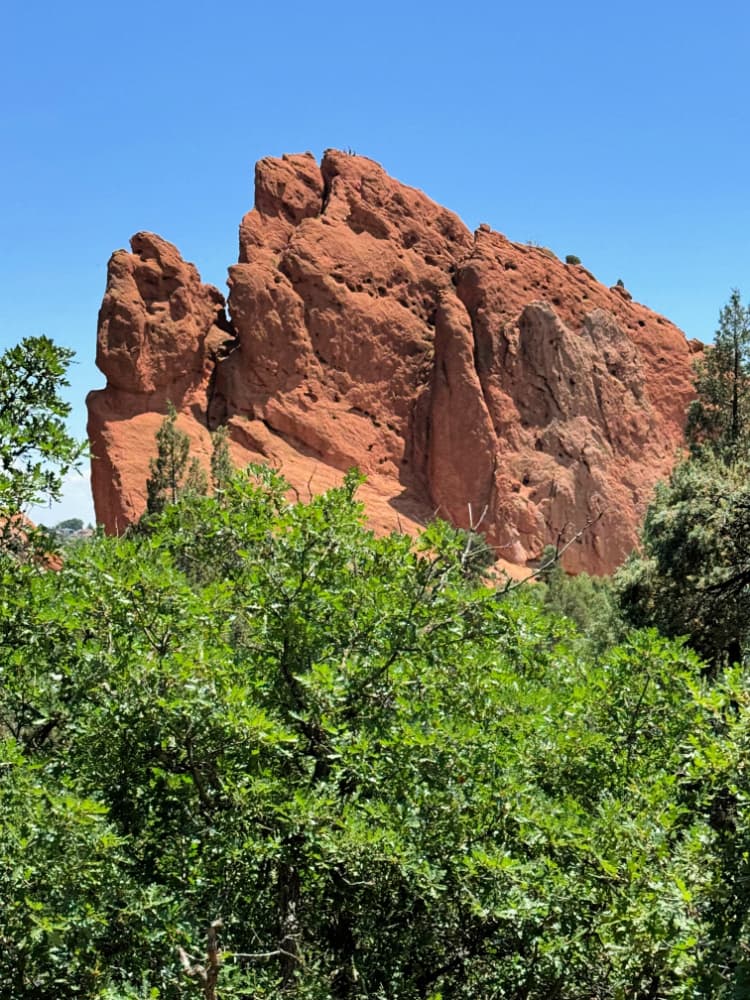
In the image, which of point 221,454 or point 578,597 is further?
point 578,597

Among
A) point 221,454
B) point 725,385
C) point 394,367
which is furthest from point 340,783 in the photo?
point 394,367

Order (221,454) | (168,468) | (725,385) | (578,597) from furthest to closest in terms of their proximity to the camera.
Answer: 1. (578,597)
2. (221,454)
3. (168,468)
4. (725,385)

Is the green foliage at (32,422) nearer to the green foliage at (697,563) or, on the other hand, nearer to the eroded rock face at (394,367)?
the green foliage at (697,563)

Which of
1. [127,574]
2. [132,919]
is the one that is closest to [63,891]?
[132,919]

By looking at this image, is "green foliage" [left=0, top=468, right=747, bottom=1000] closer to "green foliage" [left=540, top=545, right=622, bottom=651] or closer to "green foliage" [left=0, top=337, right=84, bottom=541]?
"green foliage" [left=0, top=337, right=84, bottom=541]

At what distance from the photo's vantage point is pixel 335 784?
5383mm

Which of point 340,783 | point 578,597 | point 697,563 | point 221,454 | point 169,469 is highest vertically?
point 221,454

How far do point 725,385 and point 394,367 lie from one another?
23635 millimetres

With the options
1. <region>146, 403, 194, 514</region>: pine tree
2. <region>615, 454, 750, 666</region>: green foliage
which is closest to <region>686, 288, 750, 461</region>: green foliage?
<region>615, 454, 750, 666</region>: green foliage

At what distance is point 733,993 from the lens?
3666 millimetres

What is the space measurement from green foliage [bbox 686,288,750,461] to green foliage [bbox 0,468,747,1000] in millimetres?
20456

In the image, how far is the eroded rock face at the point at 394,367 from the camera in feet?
135

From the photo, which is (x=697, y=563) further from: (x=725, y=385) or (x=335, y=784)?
(x=335, y=784)

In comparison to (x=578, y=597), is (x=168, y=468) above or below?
above
